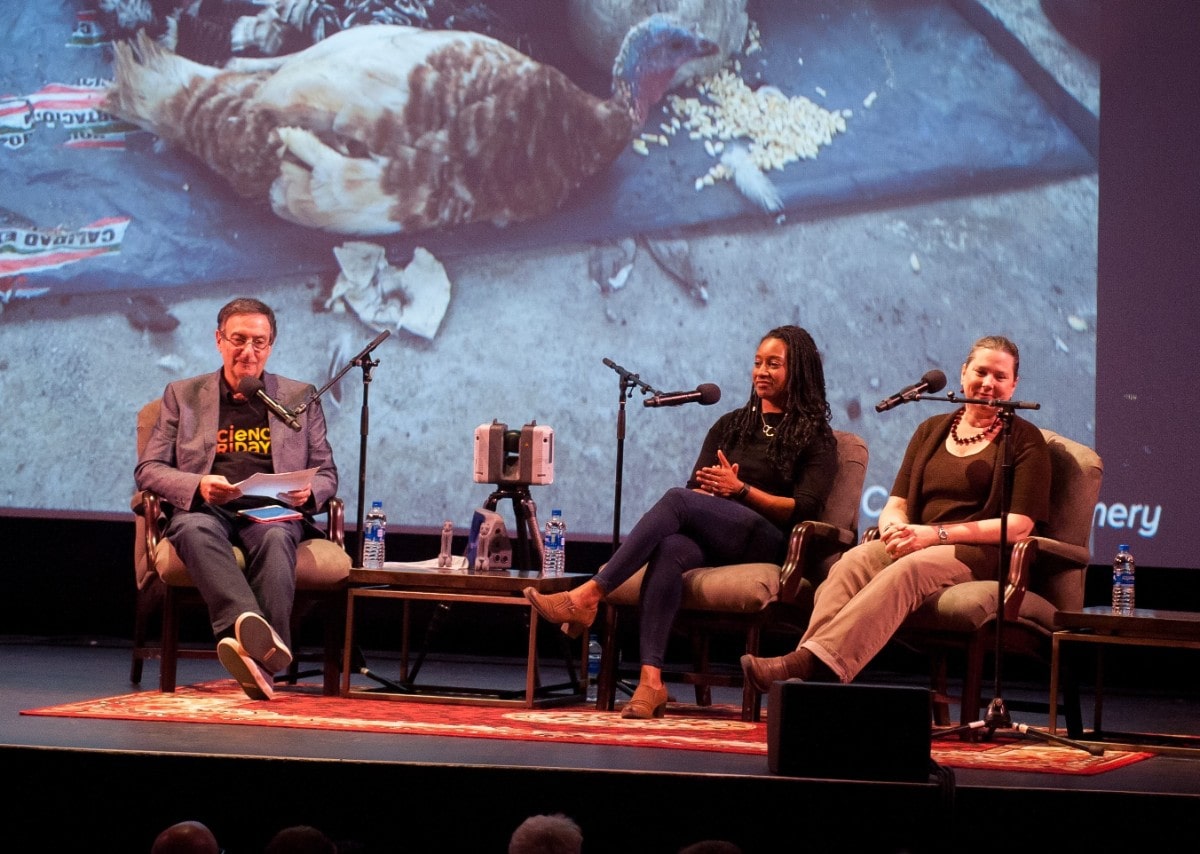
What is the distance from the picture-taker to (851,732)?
335 centimetres

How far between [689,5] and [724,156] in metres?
0.62

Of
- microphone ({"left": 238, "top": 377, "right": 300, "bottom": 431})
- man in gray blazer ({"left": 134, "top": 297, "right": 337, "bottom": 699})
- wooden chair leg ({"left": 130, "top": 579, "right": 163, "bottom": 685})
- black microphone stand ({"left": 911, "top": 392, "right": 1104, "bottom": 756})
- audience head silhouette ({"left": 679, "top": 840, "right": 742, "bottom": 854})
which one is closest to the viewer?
audience head silhouette ({"left": 679, "top": 840, "right": 742, "bottom": 854})

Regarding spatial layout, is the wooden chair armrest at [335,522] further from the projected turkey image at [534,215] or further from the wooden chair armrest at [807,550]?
the wooden chair armrest at [807,550]

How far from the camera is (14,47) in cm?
644

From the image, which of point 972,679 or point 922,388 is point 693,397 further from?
point 972,679

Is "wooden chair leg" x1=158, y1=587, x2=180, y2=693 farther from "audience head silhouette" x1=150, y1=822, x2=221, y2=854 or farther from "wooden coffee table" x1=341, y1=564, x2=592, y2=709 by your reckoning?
"audience head silhouette" x1=150, y1=822, x2=221, y2=854

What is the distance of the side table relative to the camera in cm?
407

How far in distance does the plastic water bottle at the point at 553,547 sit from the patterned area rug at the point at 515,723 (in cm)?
52

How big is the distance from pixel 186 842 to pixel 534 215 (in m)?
4.26

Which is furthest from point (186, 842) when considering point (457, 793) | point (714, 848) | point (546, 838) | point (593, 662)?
point (593, 662)

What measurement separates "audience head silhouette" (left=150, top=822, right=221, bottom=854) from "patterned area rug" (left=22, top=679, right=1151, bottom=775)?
1.59 m

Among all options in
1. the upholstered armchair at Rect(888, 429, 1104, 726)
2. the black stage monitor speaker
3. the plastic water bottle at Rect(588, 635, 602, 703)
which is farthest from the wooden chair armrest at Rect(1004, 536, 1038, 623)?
the plastic water bottle at Rect(588, 635, 602, 703)

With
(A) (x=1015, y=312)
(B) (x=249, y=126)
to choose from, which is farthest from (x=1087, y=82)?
(B) (x=249, y=126)

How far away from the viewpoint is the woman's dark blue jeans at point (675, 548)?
14.8ft
